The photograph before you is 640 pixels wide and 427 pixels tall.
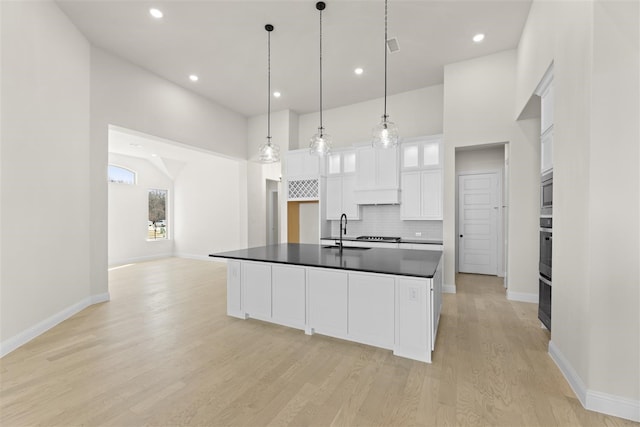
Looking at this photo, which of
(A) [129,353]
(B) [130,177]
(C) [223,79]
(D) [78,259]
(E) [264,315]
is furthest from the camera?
(B) [130,177]

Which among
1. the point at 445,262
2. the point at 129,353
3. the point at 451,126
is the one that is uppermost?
the point at 451,126

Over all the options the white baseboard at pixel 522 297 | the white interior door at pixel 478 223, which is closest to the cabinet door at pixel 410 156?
the white interior door at pixel 478 223

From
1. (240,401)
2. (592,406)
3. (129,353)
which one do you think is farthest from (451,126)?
(129,353)

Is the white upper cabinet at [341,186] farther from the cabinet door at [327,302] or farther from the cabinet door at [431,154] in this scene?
the cabinet door at [327,302]

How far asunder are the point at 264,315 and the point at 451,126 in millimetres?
4060

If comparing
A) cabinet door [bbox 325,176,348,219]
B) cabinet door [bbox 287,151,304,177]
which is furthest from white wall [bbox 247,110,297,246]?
cabinet door [bbox 325,176,348,219]

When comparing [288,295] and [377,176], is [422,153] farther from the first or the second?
[288,295]

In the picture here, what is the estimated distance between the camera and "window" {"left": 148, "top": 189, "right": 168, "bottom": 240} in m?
8.43

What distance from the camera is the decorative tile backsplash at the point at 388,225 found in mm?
5355

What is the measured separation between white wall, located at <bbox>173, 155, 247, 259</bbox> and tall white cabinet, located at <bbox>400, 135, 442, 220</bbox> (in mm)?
4019

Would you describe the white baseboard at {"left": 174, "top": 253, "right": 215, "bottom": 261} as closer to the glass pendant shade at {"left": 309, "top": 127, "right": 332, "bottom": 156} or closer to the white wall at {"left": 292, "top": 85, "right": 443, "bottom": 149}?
the white wall at {"left": 292, "top": 85, "right": 443, "bottom": 149}

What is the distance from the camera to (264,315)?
10.8ft

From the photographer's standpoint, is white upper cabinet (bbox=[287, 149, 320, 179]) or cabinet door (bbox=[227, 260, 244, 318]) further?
white upper cabinet (bbox=[287, 149, 320, 179])

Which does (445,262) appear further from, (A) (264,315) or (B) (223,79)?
(B) (223,79)
